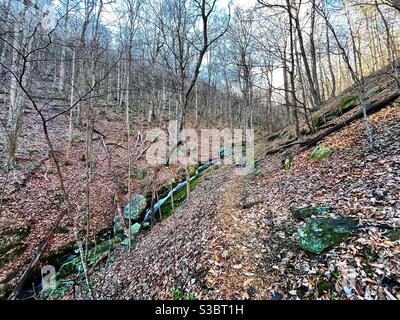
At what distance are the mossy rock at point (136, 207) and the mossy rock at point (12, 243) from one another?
3.20 meters

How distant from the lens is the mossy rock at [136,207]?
865 cm

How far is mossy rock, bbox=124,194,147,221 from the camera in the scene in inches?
341

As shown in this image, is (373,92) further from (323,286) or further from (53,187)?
(53,187)

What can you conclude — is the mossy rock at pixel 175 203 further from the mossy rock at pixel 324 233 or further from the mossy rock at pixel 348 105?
the mossy rock at pixel 348 105

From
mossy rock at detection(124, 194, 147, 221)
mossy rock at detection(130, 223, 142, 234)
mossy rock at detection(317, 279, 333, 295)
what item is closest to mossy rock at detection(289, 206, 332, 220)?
mossy rock at detection(317, 279, 333, 295)

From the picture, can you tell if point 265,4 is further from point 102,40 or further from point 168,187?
point 168,187

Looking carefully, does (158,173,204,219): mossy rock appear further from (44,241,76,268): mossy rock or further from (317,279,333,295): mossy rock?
(317,279,333,295): mossy rock

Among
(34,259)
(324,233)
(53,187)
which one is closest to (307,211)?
(324,233)

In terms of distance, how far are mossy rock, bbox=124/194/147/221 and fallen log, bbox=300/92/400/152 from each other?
6857 millimetres

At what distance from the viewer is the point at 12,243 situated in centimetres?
646

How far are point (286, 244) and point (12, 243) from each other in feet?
25.7

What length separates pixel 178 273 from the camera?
4023 millimetres
